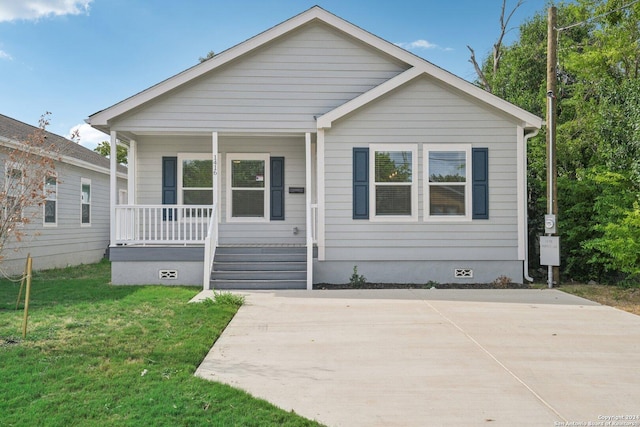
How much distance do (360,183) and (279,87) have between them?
2817 mm

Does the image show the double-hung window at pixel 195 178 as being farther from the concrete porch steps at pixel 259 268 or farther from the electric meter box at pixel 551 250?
the electric meter box at pixel 551 250

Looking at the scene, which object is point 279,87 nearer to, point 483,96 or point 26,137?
point 483,96

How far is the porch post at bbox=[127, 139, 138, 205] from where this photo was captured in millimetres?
9688

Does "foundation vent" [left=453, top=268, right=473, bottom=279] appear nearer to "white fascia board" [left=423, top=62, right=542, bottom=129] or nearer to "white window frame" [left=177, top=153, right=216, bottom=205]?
"white fascia board" [left=423, top=62, right=542, bottom=129]

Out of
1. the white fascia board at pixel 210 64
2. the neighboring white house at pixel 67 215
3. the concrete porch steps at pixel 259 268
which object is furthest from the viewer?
the neighboring white house at pixel 67 215

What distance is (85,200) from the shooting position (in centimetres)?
1479

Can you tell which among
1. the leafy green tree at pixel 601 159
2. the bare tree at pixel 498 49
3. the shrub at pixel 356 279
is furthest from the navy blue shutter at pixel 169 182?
the bare tree at pixel 498 49

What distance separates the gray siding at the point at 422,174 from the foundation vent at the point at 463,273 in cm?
27

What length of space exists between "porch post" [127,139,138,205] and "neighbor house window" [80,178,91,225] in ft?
18.0

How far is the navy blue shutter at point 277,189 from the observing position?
1048cm

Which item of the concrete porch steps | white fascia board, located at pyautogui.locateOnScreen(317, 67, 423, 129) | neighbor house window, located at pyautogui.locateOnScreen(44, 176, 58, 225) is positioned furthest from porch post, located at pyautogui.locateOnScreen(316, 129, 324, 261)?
neighbor house window, located at pyautogui.locateOnScreen(44, 176, 58, 225)

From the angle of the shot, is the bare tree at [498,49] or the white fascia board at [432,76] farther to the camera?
the bare tree at [498,49]

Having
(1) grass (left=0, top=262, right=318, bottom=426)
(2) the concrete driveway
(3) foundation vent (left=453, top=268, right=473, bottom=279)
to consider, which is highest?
(3) foundation vent (left=453, top=268, right=473, bottom=279)


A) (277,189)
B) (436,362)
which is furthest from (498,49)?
(436,362)
